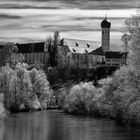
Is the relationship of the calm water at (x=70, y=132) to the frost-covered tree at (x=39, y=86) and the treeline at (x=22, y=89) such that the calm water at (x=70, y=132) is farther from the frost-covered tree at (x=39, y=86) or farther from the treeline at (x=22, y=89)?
the frost-covered tree at (x=39, y=86)

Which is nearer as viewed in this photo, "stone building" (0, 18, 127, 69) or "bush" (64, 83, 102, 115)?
"bush" (64, 83, 102, 115)

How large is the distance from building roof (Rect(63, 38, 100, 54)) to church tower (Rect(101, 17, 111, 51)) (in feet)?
15.4

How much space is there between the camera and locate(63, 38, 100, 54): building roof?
176m

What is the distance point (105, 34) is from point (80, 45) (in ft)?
53.4

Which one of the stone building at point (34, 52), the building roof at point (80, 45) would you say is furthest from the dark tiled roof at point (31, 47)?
the building roof at point (80, 45)

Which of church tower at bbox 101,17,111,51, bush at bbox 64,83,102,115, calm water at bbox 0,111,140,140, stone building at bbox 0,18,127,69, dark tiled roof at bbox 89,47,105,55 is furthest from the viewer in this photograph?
church tower at bbox 101,17,111,51

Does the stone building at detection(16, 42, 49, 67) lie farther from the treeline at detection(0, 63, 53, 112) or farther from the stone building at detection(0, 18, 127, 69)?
the treeline at detection(0, 63, 53, 112)

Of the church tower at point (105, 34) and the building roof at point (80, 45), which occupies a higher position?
the church tower at point (105, 34)

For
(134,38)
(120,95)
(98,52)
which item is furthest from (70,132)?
(98,52)

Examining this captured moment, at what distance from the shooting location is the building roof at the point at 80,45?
17612cm

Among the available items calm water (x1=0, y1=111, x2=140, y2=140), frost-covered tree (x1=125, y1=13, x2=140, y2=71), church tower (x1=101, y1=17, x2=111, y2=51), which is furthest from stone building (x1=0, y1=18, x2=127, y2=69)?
frost-covered tree (x1=125, y1=13, x2=140, y2=71)

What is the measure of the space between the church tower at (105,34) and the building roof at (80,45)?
4693 mm

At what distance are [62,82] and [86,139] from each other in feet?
292

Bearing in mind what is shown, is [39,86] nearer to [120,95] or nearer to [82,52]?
[120,95]
